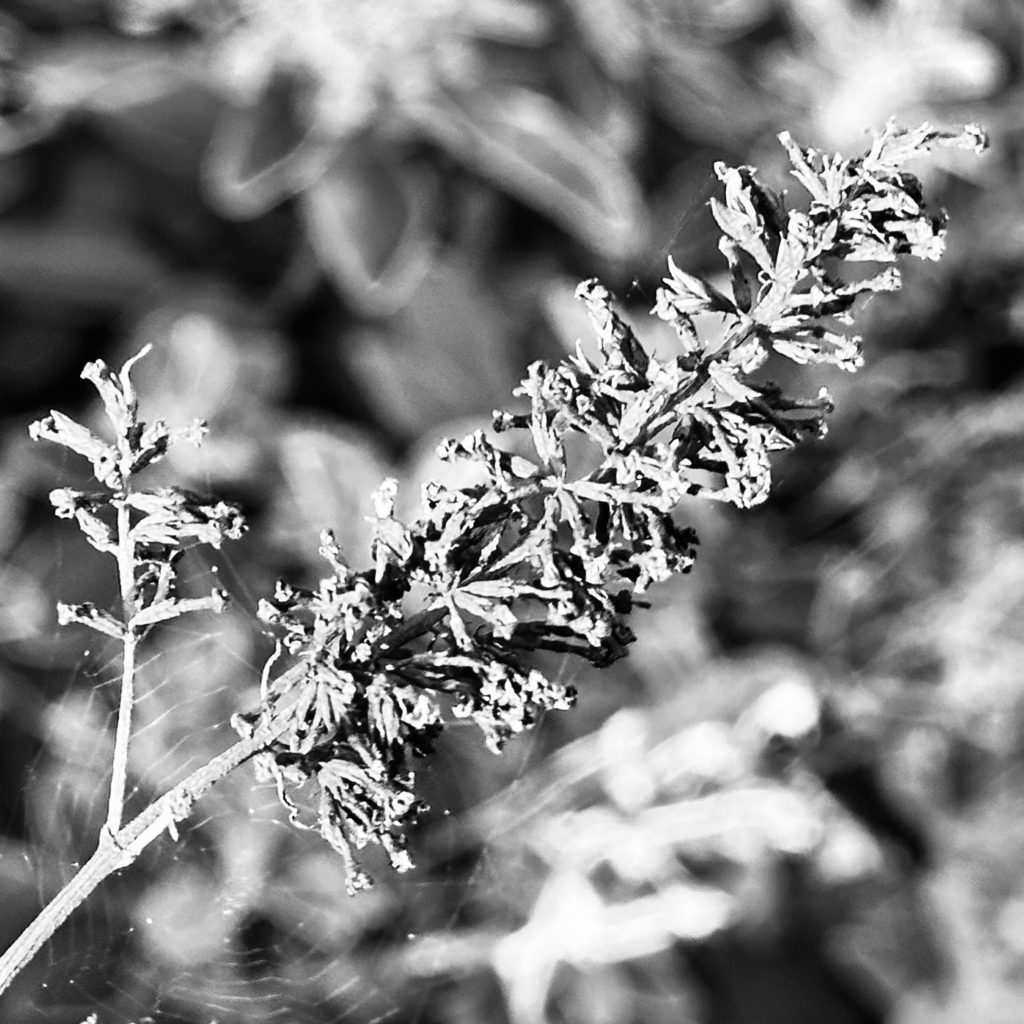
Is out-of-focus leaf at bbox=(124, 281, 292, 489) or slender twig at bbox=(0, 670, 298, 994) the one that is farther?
out-of-focus leaf at bbox=(124, 281, 292, 489)

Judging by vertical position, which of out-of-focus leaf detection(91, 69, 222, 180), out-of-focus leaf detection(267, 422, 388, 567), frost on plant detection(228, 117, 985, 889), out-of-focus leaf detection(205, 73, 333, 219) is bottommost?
frost on plant detection(228, 117, 985, 889)

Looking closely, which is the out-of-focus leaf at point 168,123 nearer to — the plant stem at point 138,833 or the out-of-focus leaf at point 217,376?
the out-of-focus leaf at point 217,376

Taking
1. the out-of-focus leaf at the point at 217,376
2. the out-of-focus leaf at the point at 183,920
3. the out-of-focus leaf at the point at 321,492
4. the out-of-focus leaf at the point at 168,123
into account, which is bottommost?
the out-of-focus leaf at the point at 183,920

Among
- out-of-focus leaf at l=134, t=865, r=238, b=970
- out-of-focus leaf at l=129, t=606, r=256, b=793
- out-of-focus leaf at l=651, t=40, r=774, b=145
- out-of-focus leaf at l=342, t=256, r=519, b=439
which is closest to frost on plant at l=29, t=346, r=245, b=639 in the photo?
out-of-focus leaf at l=129, t=606, r=256, b=793

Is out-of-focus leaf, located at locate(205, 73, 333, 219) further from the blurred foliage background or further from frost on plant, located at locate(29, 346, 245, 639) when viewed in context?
frost on plant, located at locate(29, 346, 245, 639)

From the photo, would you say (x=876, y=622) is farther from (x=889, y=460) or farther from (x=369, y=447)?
(x=369, y=447)

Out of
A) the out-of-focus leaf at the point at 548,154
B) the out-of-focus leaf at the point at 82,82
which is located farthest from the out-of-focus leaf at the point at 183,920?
the out-of-focus leaf at the point at 82,82
